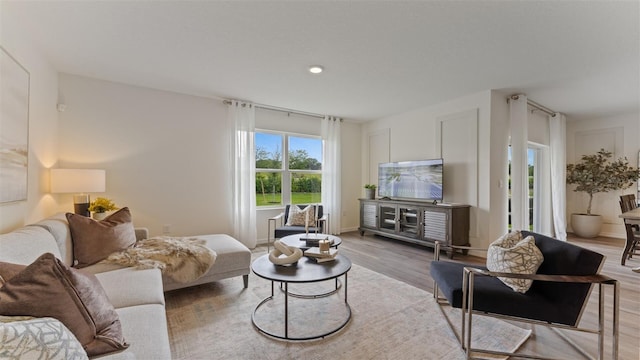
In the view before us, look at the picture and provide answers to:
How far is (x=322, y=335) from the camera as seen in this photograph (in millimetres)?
1942

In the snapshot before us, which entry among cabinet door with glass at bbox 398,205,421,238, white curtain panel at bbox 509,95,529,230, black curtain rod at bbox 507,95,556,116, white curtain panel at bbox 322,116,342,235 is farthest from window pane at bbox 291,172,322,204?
black curtain rod at bbox 507,95,556,116

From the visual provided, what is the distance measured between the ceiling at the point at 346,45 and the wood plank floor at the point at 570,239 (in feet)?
7.72

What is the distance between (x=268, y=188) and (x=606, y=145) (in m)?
6.63

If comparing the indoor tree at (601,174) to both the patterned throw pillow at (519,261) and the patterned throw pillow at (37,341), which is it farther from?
the patterned throw pillow at (37,341)

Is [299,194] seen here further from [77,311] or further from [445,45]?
[77,311]

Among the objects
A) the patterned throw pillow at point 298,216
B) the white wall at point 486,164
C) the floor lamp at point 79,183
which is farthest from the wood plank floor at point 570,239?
the floor lamp at point 79,183

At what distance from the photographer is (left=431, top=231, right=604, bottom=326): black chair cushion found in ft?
5.16

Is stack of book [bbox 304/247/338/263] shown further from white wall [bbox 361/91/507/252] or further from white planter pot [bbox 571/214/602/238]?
white planter pot [bbox 571/214/602/238]

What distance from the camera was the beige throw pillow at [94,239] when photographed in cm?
218

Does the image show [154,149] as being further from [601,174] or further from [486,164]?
[601,174]

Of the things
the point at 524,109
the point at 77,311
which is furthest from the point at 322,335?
the point at 524,109

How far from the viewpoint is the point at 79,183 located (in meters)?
2.84

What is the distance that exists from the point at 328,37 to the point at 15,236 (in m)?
2.58

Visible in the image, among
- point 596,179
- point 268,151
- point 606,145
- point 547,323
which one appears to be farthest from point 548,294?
point 606,145
